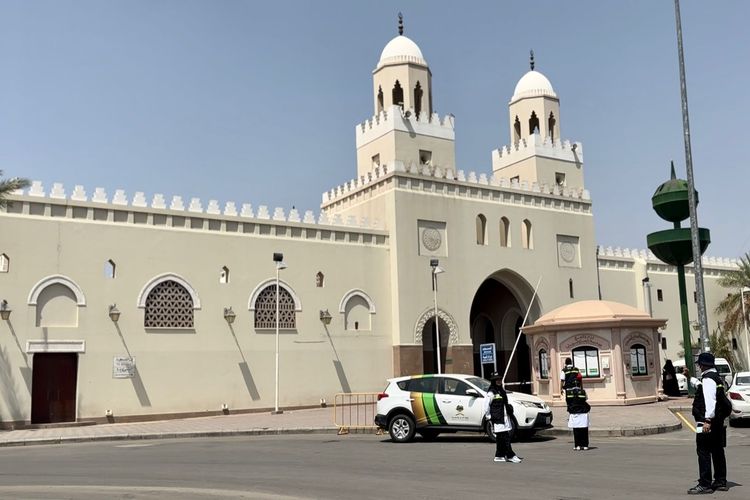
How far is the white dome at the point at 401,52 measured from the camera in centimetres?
3222

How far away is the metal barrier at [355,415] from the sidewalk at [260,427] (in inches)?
16.4

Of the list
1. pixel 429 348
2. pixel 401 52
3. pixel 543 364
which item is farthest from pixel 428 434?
pixel 401 52

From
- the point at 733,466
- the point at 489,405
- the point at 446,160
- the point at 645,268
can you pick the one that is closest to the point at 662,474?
the point at 733,466

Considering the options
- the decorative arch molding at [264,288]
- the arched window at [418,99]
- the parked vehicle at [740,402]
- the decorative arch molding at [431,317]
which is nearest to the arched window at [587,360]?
the parked vehicle at [740,402]

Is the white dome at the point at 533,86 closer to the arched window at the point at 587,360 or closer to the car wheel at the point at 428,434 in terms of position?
the arched window at the point at 587,360

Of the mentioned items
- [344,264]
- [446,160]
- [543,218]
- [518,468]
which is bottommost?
[518,468]

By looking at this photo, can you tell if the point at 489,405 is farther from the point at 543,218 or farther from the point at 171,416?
the point at 543,218

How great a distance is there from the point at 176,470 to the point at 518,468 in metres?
4.87

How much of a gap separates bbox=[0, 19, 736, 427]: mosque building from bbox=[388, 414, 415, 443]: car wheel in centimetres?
979

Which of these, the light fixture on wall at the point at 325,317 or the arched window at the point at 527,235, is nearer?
the light fixture on wall at the point at 325,317

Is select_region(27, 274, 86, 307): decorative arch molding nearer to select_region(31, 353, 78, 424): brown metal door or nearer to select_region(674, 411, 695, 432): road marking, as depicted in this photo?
select_region(31, 353, 78, 424): brown metal door

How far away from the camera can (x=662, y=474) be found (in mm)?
10094

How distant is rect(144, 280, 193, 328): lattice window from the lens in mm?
24578

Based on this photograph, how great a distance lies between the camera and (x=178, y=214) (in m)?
25.6
